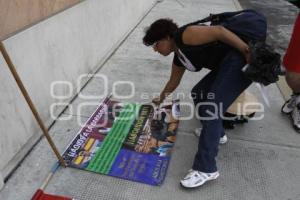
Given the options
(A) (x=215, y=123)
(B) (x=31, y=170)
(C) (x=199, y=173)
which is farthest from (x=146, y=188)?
(B) (x=31, y=170)

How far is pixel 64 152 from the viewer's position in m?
2.70

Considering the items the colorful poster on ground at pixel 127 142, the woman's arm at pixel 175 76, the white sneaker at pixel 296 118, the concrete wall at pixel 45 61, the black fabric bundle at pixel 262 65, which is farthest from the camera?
the white sneaker at pixel 296 118

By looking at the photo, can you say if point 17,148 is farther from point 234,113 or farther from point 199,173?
point 234,113

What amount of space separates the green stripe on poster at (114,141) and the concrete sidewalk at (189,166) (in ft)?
0.33

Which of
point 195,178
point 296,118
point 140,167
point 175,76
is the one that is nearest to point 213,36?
point 175,76

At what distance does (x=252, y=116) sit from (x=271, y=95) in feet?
2.28

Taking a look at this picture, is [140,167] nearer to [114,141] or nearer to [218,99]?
[114,141]

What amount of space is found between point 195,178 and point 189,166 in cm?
24

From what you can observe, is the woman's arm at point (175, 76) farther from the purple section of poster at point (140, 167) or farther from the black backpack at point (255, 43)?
the purple section of poster at point (140, 167)

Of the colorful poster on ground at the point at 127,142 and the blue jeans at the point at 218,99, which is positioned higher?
the blue jeans at the point at 218,99

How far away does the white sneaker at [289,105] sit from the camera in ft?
10.9

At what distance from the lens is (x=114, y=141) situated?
2854mm

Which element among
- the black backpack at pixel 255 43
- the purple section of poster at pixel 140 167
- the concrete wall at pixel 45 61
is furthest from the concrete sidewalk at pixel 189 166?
the black backpack at pixel 255 43

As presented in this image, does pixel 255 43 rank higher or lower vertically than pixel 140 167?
higher
